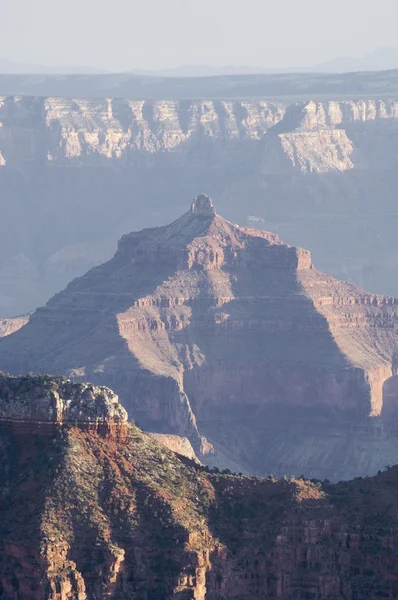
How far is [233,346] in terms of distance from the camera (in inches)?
6919

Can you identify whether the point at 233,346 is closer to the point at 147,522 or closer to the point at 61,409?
the point at 61,409

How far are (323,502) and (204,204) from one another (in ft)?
324

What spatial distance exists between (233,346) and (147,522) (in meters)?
94.0

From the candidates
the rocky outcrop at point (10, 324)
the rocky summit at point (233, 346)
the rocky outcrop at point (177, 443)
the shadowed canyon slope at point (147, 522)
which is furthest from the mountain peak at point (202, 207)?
the shadowed canyon slope at point (147, 522)

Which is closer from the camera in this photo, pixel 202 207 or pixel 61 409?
pixel 61 409

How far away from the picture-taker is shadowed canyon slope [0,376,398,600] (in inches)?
3130

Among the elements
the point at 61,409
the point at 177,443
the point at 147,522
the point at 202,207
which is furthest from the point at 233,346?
the point at 147,522

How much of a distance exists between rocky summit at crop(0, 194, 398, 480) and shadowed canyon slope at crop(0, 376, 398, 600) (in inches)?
2958

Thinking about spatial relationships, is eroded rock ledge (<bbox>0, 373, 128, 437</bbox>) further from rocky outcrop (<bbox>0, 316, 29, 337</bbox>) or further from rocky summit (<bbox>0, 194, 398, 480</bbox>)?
rocky outcrop (<bbox>0, 316, 29, 337</bbox>)

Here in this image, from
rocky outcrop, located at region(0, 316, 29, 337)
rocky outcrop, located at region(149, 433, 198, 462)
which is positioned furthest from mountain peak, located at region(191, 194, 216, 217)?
rocky outcrop, located at region(149, 433, 198, 462)

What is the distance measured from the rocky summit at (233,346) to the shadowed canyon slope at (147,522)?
75145 mm

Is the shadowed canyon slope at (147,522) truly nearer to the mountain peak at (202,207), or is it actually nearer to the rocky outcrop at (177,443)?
the rocky outcrop at (177,443)

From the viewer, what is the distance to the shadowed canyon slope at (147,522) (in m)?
79.5

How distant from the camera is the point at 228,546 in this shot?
82312 mm
